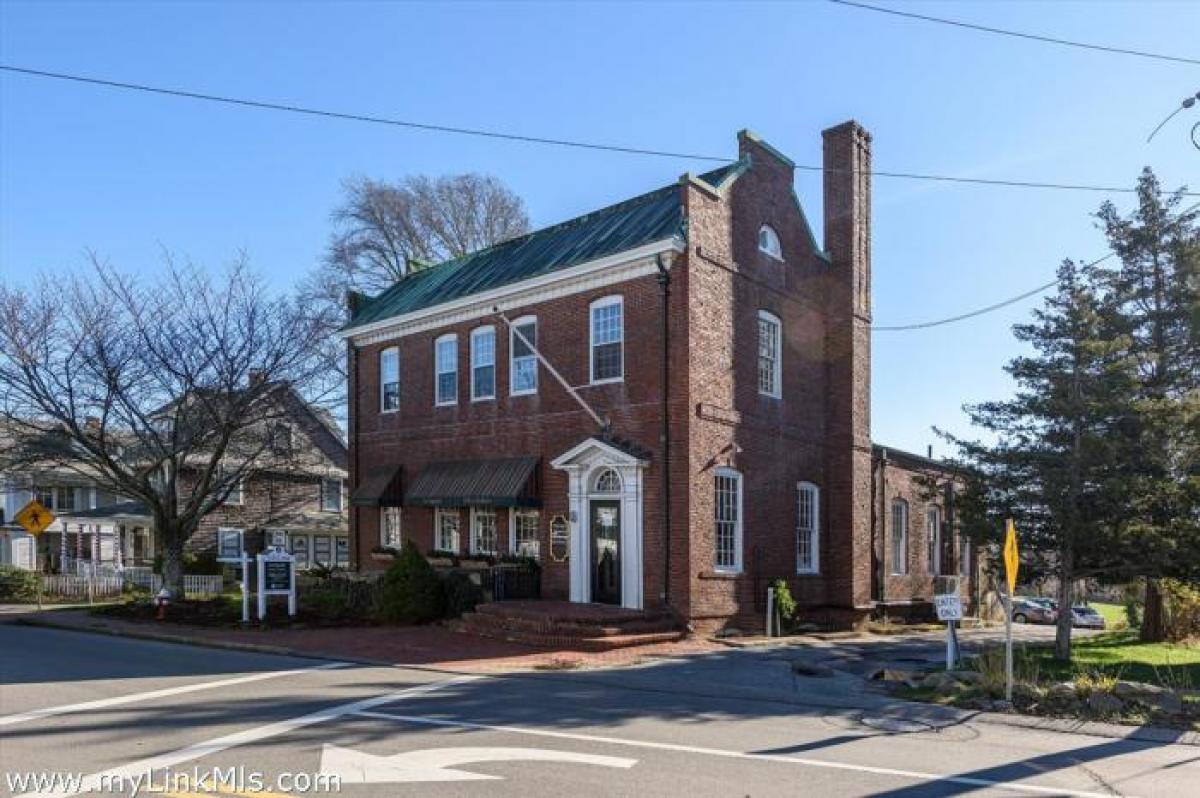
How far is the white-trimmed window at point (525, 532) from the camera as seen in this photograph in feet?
71.0

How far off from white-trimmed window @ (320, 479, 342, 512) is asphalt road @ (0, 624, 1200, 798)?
29.6 m

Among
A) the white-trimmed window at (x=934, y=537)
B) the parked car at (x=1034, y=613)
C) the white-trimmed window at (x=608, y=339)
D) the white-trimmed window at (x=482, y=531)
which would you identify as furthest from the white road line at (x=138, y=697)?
the parked car at (x=1034, y=613)

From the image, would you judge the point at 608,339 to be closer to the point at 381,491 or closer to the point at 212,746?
the point at 381,491

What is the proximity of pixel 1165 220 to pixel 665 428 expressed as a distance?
1577cm

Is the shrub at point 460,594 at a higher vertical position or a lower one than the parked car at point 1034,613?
higher

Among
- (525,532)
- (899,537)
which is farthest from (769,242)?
(899,537)

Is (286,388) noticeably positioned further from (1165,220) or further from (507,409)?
(1165,220)

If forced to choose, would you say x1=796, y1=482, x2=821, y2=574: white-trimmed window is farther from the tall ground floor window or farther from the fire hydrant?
the fire hydrant

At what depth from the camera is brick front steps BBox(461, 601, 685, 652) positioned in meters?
16.7

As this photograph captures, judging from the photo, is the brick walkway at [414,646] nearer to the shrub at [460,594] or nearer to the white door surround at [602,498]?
the shrub at [460,594]

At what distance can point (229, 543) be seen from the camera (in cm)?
3884

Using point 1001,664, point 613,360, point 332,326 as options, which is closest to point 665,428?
point 613,360

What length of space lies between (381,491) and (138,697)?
14014 millimetres

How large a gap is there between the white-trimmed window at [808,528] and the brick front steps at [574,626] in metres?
5.43
